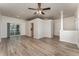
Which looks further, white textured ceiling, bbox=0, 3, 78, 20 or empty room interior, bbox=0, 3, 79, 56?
empty room interior, bbox=0, 3, 79, 56

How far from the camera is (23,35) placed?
299 inches

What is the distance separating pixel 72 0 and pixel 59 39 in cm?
471

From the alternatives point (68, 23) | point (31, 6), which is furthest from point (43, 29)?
point (31, 6)

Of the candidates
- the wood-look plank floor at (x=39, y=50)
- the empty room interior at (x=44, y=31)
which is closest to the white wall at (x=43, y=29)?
the empty room interior at (x=44, y=31)

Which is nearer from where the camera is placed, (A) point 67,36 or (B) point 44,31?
(A) point 67,36

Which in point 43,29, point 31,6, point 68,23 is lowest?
point 43,29

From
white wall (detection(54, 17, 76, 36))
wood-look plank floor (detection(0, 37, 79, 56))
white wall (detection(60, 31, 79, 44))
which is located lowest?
wood-look plank floor (detection(0, 37, 79, 56))

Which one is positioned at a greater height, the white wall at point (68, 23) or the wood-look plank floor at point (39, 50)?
the white wall at point (68, 23)

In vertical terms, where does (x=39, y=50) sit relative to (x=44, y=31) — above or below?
A: below

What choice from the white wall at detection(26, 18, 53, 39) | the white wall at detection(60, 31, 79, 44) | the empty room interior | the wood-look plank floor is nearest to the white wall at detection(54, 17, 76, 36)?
the empty room interior

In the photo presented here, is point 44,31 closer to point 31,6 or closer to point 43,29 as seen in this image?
point 43,29

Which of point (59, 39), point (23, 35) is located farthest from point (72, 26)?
point (23, 35)

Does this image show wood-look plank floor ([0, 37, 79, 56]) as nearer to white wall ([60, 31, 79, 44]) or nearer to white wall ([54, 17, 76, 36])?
white wall ([60, 31, 79, 44])

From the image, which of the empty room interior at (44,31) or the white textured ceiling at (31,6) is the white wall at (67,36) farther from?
the white textured ceiling at (31,6)
